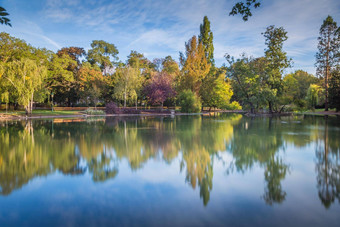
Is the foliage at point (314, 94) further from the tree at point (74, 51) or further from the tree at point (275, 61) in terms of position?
the tree at point (74, 51)

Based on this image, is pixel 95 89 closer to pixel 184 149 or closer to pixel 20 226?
pixel 184 149

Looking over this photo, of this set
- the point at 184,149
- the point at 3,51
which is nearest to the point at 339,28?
the point at 184,149

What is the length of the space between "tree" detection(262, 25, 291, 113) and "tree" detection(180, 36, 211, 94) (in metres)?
11.8

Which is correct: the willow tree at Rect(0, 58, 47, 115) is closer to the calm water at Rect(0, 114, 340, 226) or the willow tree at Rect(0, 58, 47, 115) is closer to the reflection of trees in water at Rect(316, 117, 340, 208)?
the calm water at Rect(0, 114, 340, 226)

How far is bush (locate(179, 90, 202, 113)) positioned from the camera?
39.7 m

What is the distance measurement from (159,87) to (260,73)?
16.9 m

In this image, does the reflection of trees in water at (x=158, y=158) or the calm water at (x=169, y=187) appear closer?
the calm water at (x=169, y=187)

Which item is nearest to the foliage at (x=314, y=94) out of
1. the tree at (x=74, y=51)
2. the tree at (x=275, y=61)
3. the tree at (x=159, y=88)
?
the tree at (x=275, y=61)

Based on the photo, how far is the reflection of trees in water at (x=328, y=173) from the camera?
4.34 meters

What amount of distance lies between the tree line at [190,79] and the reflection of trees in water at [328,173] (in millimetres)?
26064

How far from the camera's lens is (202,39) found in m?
46.1

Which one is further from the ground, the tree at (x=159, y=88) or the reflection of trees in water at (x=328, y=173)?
the tree at (x=159, y=88)

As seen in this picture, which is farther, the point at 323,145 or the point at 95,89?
the point at 95,89

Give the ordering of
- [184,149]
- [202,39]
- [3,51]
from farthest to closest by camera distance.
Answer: [202,39], [3,51], [184,149]
